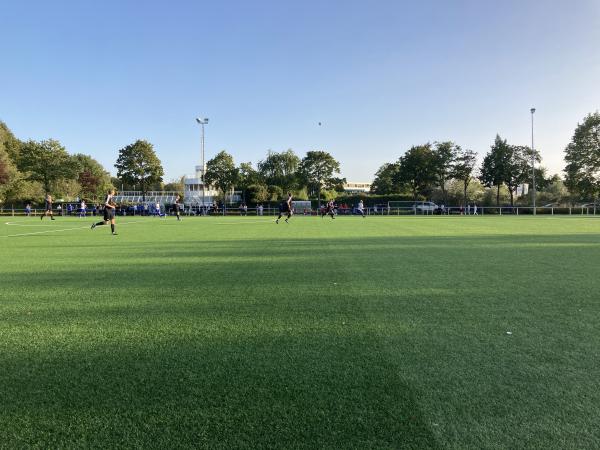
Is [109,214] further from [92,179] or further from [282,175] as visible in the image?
[92,179]

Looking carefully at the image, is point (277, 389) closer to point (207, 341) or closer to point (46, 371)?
point (207, 341)

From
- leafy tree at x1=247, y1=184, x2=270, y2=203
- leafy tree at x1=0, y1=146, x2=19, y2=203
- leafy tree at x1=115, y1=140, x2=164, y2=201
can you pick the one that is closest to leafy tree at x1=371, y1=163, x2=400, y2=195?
leafy tree at x1=247, y1=184, x2=270, y2=203

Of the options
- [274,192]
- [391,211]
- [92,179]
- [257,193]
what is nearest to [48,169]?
[92,179]

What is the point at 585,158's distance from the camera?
5466 centimetres

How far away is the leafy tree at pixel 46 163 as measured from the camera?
54531 mm

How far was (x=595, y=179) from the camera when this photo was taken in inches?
2152

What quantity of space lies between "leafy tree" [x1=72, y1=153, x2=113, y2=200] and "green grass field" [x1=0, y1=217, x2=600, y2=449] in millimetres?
70482

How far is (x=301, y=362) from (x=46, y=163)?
6212 centimetres

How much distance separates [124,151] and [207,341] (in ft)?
212

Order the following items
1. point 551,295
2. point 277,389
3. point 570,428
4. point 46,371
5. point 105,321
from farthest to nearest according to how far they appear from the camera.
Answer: point 551,295
point 105,321
point 46,371
point 277,389
point 570,428

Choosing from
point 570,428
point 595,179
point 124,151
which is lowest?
point 570,428

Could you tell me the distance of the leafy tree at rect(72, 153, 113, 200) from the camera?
7250 centimetres

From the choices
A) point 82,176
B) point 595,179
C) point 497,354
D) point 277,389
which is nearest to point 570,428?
point 497,354

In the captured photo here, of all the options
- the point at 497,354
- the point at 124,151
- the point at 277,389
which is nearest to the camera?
the point at 277,389
